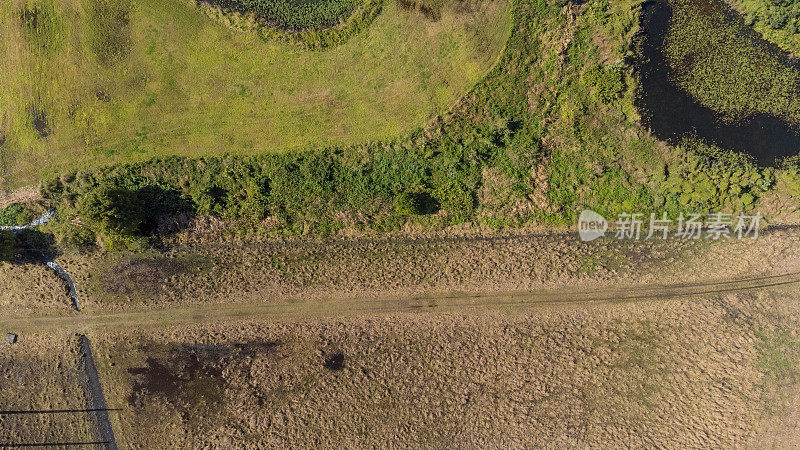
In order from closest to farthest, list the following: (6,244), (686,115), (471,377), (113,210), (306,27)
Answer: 1. (113,210)
2. (6,244)
3. (471,377)
4. (306,27)
5. (686,115)

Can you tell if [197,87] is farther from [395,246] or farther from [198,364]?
[198,364]

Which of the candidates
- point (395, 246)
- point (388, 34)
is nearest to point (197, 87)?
point (388, 34)

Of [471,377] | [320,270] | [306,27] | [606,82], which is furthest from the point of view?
[320,270]

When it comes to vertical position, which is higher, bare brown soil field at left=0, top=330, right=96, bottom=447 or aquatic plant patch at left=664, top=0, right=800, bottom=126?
aquatic plant patch at left=664, top=0, right=800, bottom=126

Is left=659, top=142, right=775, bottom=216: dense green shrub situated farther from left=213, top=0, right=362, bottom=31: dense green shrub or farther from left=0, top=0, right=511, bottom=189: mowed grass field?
left=213, top=0, right=362, bottom=31: dense green shrub

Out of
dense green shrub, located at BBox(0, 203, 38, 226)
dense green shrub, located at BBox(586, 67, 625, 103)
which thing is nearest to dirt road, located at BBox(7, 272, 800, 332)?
dense green shrub, located at BBox(0, 203, 38, 226)

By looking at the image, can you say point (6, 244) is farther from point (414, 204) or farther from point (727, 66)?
point (727, 66)

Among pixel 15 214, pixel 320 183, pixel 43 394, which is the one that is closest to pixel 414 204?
pixel 320 183
